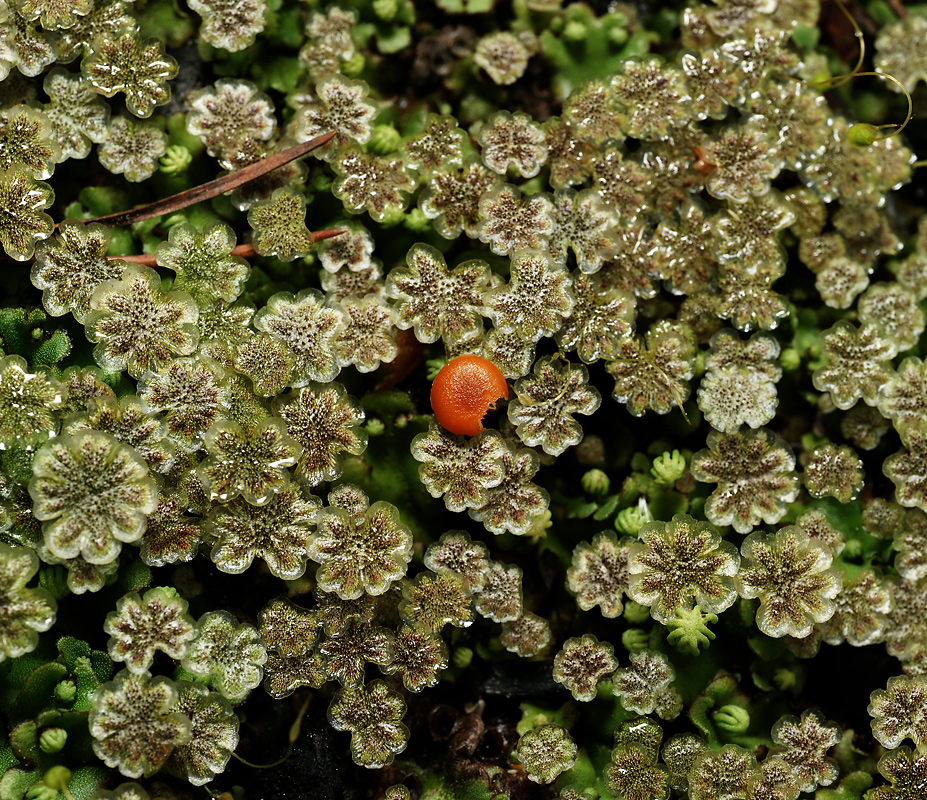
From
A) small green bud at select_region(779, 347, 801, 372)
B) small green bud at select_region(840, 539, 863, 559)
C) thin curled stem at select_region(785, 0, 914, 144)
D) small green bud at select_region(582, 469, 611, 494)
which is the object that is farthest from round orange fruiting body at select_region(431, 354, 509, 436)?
thin curled stem at select_region(785, 0, 914, 144)

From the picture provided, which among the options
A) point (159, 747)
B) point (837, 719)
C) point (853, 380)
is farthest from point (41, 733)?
point (853, 380)

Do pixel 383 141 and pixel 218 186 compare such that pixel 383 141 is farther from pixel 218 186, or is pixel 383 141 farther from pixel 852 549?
pixel 852 549

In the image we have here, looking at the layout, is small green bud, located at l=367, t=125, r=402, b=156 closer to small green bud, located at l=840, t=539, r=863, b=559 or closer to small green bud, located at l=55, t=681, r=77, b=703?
small green bud, located at l=55, t=681, r=77, b=703

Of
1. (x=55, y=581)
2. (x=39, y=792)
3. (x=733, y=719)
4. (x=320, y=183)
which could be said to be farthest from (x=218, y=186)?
(x=733, y=719)

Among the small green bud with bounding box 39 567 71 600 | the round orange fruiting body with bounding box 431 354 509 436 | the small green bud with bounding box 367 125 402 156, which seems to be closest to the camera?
the small green bud with bounding box 39 567 71 600

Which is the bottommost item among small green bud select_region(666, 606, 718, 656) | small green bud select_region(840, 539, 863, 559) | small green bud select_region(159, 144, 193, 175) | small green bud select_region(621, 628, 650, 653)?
small green bud select_region(621, 628, 650, 653)

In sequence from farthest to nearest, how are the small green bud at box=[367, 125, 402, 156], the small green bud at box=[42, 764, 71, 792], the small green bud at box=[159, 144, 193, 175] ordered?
the small green bud at box=[367, 125, 402, 156] → the small green bud at box=[159, 144, 193, 175] → the small green bud at box=[42, 764, 71, 792]

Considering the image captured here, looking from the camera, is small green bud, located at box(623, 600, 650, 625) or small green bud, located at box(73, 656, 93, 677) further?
small green bud, located at box(623, 600, 650, 625)
